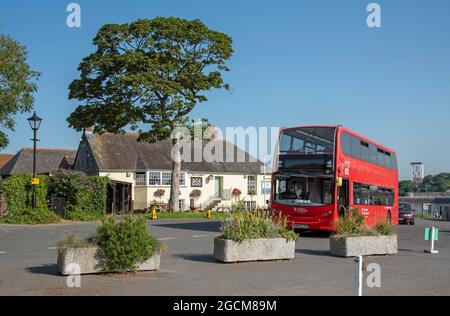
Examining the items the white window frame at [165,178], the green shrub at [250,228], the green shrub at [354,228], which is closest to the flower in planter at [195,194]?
the white window frame at [165,178]

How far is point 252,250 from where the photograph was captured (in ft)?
43.8

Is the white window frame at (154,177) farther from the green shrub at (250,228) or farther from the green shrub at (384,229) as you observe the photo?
the green shrub at (250,228)

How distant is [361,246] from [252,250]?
11.2ft

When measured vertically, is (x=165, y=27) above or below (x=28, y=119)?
above

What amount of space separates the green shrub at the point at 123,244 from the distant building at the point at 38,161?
54800 millimetres

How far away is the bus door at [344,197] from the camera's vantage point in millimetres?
22125

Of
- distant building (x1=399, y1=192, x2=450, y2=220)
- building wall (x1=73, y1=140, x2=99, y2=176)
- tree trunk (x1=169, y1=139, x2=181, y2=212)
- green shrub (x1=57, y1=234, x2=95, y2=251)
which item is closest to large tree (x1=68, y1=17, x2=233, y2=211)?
tree trunk (x1=169, y1=139, x2=181, y2=212)

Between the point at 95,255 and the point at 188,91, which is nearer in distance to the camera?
the point at 95,255

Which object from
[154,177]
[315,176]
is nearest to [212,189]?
[154,177]

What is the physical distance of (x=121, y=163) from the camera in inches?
2077

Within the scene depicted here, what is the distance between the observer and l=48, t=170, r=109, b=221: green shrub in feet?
111
